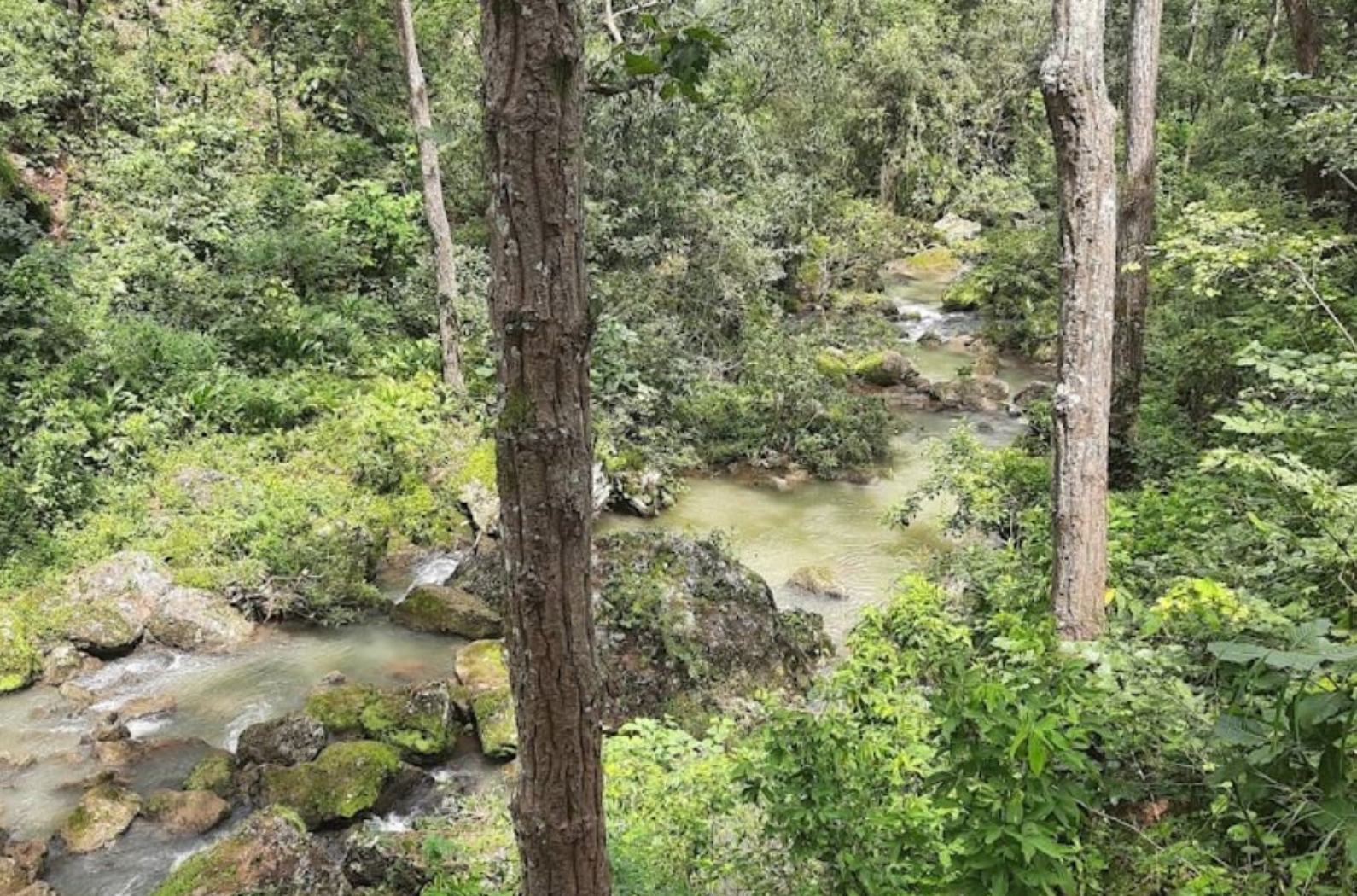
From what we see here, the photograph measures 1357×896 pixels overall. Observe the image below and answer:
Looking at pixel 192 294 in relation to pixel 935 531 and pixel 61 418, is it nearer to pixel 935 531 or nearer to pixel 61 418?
pixel 61 418

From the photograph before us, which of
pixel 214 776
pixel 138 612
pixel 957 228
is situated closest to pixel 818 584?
pixel 214 776

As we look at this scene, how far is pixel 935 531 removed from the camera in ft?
37.3

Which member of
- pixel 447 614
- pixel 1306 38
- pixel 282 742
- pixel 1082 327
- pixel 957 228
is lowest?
pixel 447 614

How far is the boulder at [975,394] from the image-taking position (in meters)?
15.7

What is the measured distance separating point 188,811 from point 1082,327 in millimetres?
6731

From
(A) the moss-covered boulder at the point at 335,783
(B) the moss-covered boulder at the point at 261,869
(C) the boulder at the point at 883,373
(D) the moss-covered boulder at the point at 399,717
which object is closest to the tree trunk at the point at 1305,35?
(C) the boulder at the point at 883,373

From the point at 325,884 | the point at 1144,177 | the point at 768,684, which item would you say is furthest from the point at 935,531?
the point at 325,884

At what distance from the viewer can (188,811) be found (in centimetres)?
652

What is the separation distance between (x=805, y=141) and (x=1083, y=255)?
14.3 meters

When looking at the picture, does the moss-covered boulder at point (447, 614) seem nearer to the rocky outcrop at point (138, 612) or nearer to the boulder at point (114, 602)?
the rocky outcrop at point (138, 612)

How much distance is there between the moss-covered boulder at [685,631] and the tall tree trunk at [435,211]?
16.8 feet

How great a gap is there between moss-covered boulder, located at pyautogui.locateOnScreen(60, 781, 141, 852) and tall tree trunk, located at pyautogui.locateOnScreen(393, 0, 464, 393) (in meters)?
7.27

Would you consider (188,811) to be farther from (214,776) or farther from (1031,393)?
(1031,393)

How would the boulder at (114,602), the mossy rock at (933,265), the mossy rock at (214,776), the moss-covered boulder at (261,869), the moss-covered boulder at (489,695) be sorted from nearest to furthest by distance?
the moss-covered boulder at (261,869) < the mossy rock at (214,776) < the moss-covered boulder at (489,695) < the boulder at (114,602) < the mossy rock at (933,265)
